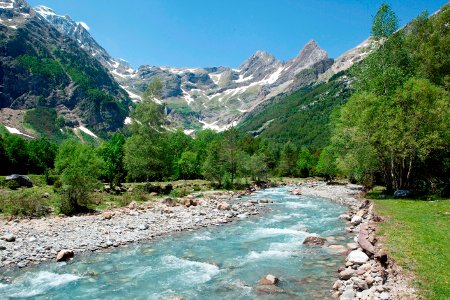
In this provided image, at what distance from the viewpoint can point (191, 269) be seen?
65.4 ft

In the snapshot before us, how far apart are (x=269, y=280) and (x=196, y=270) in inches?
184

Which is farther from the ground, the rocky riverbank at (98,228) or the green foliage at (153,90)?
the green foliage at (153,90)

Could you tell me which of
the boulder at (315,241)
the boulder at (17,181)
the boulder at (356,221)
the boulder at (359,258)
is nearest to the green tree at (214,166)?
the boulder at (17,181)

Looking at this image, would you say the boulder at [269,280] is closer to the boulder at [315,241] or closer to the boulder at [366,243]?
the boulder at [366,243]

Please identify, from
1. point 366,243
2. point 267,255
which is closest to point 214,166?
point 267,255

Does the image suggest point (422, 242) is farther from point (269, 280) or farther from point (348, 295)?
point (269, 280)

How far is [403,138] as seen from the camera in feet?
115

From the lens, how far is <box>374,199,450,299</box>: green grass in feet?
41.7

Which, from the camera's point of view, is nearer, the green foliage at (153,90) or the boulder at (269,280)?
the boulder at (269,280)

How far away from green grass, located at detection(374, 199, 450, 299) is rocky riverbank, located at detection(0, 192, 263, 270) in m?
16.2

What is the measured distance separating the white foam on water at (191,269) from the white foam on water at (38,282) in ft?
17.3

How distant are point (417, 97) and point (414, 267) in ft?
89.5

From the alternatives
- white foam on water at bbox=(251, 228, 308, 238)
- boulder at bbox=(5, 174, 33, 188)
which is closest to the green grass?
white foam on water at bbox=(251, 228, 308, 238)

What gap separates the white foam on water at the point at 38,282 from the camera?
16.4m
